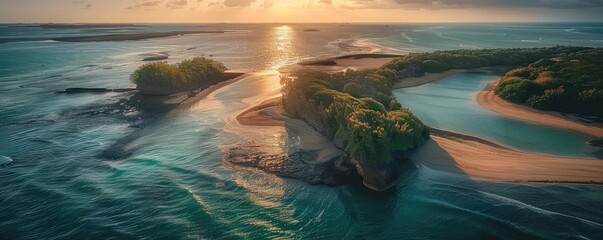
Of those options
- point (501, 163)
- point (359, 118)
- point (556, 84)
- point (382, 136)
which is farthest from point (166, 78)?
point (556, 84)

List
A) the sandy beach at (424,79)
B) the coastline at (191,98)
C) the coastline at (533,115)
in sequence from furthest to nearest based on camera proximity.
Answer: the sandy beach at (424,79)
the coastline at (191,98)
the coastline at (533,115)

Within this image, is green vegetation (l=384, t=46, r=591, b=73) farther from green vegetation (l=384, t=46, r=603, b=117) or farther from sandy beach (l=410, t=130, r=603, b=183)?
sandy beach (l=410, t=130, r=603, b=183)

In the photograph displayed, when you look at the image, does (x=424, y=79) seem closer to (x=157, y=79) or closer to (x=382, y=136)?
(x=382, y=136)

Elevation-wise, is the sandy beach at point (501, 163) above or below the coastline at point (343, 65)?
below

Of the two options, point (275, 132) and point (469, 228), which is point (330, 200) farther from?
point (275, 132)

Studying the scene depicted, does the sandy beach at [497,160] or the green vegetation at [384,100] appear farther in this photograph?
the green vegetation at [384,100]

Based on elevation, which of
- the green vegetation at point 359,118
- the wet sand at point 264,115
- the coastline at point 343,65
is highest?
the coastline at point 343,65

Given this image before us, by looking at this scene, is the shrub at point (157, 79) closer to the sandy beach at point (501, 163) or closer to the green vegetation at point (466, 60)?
the green vegetation at point (466, 60)

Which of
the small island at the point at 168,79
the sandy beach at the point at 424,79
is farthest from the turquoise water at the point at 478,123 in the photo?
the small island at the point at 168,79
